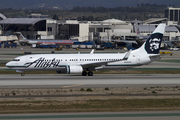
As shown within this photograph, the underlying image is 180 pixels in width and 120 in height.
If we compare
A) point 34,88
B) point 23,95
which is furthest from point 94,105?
point 34,88

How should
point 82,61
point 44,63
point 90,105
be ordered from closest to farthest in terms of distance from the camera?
point 90,105 < point 44,63 < point 82,61

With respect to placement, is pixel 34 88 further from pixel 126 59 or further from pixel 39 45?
pixel 39 45

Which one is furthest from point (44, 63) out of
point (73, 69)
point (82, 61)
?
point (82, 61)

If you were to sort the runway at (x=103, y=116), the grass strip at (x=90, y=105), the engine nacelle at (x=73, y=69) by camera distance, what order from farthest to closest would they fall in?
the engine nacelle at (x=73, y=69) < the grass strip at (x=90, y=105) < the runway at (x=103, y=116)

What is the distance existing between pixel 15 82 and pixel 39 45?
11193 cm

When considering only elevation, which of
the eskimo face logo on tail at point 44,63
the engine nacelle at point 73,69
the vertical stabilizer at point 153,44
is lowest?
the engine nacelle at point 73,69

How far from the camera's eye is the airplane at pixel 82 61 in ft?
153

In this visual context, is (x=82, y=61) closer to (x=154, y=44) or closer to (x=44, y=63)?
(x=44, y=63)

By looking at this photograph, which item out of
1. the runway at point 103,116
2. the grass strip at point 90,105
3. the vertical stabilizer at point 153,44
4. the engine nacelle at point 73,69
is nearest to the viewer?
the runway at point 103,116

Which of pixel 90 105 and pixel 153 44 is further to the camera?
pixel 153 44

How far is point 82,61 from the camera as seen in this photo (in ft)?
157

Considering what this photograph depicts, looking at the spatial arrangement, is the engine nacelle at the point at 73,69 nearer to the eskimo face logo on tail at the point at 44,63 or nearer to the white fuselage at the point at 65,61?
the white fuselage at the point at 65,61

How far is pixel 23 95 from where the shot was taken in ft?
98.9

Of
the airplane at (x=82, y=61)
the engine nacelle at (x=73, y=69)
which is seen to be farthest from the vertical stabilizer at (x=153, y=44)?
the engine nacelle at (x=73, y=69)
